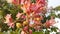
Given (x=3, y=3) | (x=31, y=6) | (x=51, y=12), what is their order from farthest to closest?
(x=51, y=12)
(x=3, y=3)
(x=31, y=6)

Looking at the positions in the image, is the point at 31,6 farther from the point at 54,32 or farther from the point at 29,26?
the point at 54,32

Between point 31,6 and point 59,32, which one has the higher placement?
point 31,6

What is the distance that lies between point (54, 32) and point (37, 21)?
64 cm

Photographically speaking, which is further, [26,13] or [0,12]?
[0,12]

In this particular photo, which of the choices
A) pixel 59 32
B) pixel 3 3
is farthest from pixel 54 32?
pixel 3 3

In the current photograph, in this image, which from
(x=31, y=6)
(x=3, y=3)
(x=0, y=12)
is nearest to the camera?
(x=31, y=6)

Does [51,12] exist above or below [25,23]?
below

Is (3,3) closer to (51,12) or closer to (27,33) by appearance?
(51,12)

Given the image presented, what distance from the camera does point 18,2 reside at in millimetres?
546

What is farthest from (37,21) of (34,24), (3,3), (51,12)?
(51,12)

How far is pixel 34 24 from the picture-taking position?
54 centimetres

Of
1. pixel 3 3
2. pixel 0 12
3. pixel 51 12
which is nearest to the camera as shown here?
pixel 0 12

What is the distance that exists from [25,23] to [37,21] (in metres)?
0.04

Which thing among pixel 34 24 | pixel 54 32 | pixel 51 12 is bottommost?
pixel 54 32
